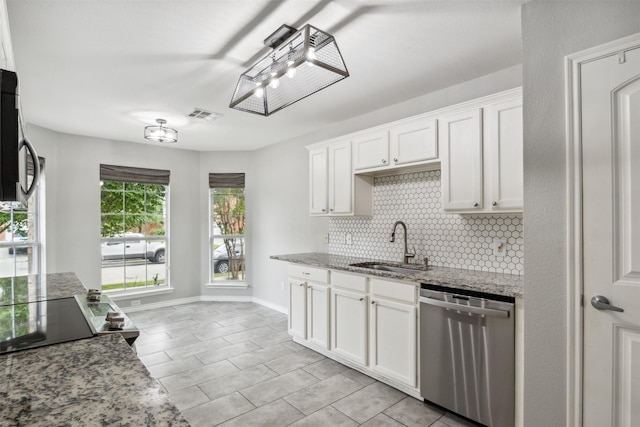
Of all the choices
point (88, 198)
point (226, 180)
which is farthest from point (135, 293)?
point (226, 180)

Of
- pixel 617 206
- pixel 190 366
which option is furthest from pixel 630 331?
pixel 190 366

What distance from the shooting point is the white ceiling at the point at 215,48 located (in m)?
1.96

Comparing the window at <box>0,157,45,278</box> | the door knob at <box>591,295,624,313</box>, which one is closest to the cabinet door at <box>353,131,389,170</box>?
the door knob at <box>591,295,624,313</box>

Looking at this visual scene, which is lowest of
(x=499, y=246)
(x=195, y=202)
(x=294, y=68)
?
(x=499, y=246)

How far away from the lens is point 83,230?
15.6 ft

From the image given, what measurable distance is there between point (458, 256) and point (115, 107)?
144 inches

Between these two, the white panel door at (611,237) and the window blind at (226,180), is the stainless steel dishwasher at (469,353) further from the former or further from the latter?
the window blind at (226,180)

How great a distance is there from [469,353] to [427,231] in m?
1.21

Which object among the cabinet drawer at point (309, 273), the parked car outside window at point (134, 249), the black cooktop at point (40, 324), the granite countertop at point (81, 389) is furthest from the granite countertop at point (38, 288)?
the parked car outside window at point (134, 249)

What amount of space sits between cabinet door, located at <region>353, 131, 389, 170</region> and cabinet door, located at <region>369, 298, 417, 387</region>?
4.21ft

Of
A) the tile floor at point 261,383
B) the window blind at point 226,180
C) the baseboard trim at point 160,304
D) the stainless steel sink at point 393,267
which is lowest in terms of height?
the tile floor at point 261,383

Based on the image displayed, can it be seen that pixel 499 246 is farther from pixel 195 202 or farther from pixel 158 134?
pixel 195 202

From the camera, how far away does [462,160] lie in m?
2.64

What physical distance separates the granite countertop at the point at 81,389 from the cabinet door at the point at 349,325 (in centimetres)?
219
